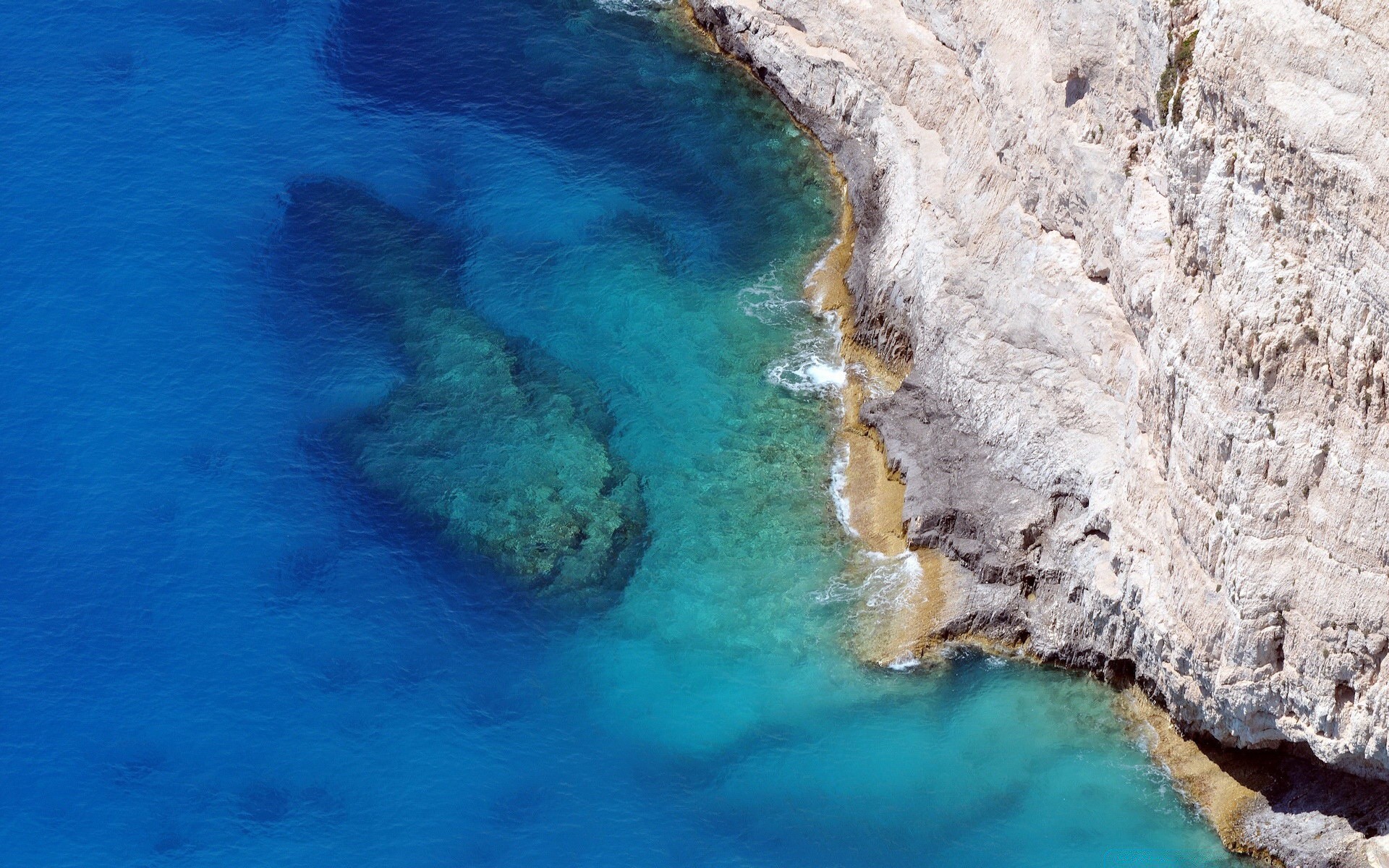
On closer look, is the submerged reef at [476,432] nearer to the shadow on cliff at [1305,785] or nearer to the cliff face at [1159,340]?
the cliff face at [1159,340]

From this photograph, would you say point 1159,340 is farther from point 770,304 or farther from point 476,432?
point 476,432

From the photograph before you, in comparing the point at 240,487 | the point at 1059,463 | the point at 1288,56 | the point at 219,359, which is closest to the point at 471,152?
the point at 219,359

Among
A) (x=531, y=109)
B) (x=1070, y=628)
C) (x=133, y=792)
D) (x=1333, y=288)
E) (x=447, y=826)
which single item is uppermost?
(x=1333, y=288)

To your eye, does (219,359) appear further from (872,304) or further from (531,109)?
(872,304)

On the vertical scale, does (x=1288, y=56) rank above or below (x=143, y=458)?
above

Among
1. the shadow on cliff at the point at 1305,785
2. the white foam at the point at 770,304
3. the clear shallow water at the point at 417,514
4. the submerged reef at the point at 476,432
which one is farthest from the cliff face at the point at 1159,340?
the submerged reef at the point at 476,432
